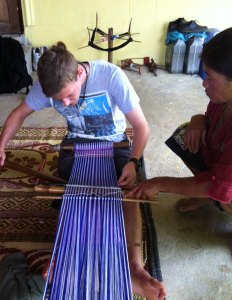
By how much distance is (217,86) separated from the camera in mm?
1139

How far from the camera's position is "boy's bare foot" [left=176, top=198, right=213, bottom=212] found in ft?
5.87

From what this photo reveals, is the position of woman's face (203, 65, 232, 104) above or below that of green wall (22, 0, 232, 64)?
above

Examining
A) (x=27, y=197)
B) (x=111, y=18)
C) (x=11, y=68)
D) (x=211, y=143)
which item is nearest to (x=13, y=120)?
(x=27, y=197)

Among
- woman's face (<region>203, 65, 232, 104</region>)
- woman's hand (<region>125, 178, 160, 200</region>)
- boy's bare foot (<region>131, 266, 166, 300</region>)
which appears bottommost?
boy's bare foot (<region>131, 266, 166, 300</region>)

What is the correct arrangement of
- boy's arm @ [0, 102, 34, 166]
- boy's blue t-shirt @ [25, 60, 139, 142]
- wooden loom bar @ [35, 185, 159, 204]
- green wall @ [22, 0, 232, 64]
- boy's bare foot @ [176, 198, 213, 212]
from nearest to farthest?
wooden loom bar @ [35, 185, 159, 204] → boy's blue t-shirt @ [25, 60, 139, 142] → boy's arm @ [0, 102, 34, 166] → boy's bare foot @ [176, 198, 213, 212] → green wall @ [22, 0, 232, 64]

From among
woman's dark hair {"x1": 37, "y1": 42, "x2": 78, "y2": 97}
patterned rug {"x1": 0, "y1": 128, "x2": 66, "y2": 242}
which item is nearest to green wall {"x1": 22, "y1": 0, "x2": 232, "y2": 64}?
patterned rug {"x1": 0, "y1": 128, "x2": 66, "y2": 242}

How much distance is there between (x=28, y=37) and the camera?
4297mm

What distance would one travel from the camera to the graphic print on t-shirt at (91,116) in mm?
1582

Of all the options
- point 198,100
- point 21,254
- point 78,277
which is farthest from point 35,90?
point 198,100

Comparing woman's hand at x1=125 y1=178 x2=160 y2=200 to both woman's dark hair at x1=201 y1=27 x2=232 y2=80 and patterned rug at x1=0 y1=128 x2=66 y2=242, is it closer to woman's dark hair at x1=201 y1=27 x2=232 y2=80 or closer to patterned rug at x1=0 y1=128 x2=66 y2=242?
woman's dark hair at x1=201 y1=27 x2=232 y2=80

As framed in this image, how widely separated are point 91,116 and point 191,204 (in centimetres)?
79

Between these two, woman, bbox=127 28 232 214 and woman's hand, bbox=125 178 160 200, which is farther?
woman's hand, bbox=125 178 160 200

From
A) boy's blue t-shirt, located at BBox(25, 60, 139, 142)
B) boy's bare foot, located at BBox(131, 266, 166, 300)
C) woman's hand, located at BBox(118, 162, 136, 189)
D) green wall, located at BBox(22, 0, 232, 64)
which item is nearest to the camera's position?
boy's bare foot, located at BBox(131, 266, 166, 300)

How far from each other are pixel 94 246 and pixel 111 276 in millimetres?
126
